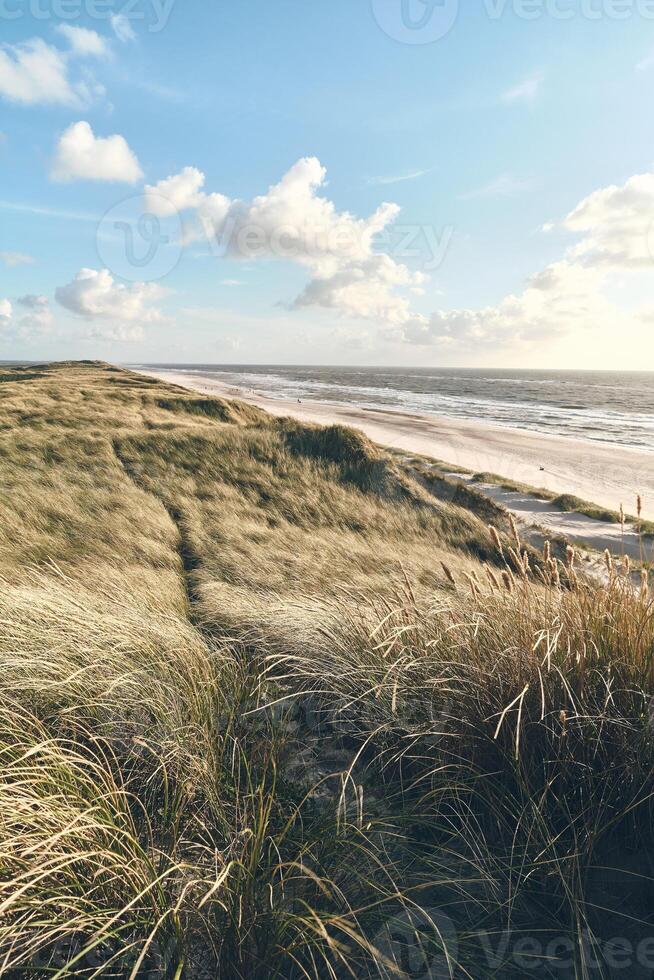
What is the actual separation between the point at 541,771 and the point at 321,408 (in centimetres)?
4309

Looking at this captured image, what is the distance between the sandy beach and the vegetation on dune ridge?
12803 millimetres

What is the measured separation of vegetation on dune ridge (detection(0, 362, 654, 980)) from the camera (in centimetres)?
179

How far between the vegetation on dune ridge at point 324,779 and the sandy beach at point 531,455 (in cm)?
1280

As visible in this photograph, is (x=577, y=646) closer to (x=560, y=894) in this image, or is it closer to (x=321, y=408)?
(x=560, y=894)

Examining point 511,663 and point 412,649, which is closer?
point 511,663

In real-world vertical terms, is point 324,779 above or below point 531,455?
above

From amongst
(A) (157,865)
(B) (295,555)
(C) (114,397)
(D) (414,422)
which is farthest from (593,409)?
(A) (157,865)

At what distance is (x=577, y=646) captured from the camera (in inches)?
Result: 111

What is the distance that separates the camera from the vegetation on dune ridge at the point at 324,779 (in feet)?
5.88

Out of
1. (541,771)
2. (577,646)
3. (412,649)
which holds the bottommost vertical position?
(541,771)

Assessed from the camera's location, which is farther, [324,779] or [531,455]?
[531,455]

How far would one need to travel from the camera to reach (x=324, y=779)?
221 cm

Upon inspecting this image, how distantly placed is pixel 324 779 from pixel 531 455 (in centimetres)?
2469

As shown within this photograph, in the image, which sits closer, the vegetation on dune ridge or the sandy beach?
the vegetation on dune ridge
